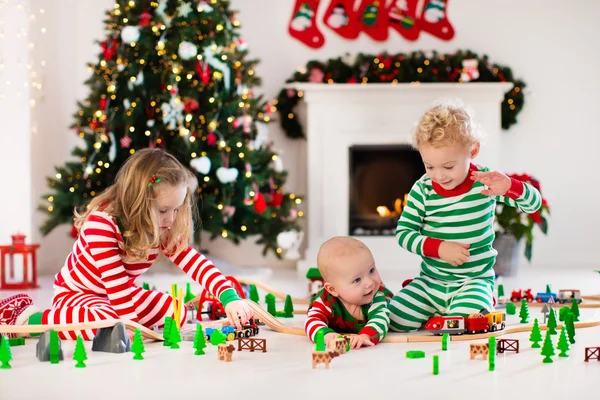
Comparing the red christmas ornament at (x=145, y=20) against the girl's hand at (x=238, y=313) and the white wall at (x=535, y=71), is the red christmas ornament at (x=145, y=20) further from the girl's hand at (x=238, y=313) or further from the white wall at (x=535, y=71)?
the girl's hand at (x=238, y=313)

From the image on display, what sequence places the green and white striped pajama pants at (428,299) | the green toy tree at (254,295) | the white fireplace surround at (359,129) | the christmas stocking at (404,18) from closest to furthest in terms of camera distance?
1. the green and white striped pajama pants at (428,299)
2. the green toy tree at (254,295)
3. the white fireplace surround at (359,129)
4. the christmas stocking at (404,18)

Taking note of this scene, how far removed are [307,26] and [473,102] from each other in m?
1.35

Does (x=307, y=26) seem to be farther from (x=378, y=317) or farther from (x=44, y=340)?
(x=44, y=340)

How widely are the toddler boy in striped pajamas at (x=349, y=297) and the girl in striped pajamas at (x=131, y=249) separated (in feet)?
0.85

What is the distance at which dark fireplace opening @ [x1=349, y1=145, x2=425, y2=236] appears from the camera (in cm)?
654

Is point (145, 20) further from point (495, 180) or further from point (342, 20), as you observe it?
point (495, 180)

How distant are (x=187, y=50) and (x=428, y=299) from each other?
9.35 feet

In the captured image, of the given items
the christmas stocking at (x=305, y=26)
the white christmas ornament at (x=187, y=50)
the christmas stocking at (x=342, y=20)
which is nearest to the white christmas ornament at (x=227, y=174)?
the white christmas ornament at (x=187, y=50)

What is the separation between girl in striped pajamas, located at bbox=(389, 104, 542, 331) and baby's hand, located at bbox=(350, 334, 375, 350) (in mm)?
351

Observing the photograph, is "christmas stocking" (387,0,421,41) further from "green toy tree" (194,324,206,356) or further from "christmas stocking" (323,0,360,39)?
"green toy tree" (194,324,206,356)

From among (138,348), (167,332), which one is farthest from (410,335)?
(138,348)

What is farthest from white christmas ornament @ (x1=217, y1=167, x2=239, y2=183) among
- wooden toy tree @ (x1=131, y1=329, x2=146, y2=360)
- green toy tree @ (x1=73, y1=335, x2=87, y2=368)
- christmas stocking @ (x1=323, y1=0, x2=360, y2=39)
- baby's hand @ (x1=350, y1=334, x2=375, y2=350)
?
green toy tree @ (x1=73, y1=335, x2=87, y2=368)

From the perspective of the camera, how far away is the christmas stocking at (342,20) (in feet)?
21.4

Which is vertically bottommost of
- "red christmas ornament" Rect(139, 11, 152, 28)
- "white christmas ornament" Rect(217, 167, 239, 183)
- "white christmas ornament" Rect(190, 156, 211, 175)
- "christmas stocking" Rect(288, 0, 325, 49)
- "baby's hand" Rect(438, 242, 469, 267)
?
"baby's hand" Rect(438, 242, 469, 267)
